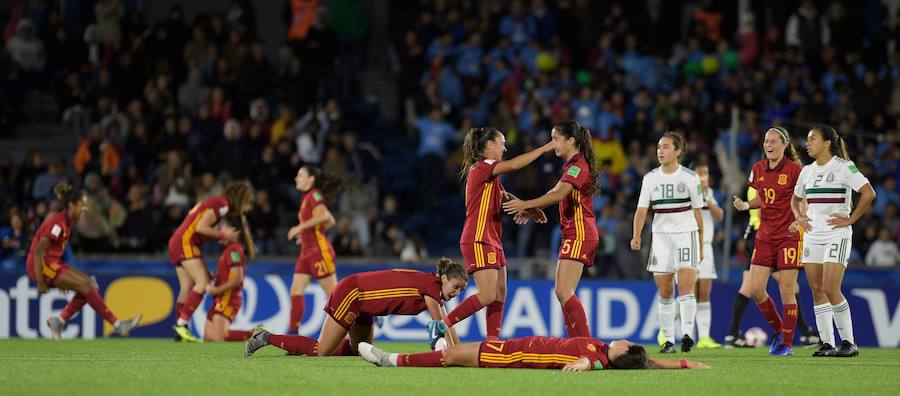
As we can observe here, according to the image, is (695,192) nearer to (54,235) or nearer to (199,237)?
(199,237)

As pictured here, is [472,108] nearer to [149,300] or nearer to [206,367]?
[149,300]

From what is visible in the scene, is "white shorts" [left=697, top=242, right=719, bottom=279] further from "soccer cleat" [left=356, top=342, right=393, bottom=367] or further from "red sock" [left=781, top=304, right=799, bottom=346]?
"soccer cleat" [left=356, top=342, right=393, bottom=367]

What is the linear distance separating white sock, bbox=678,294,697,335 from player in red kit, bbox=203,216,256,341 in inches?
214

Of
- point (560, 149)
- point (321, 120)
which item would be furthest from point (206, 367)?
point (321, 120)

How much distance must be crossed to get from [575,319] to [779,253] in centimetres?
292

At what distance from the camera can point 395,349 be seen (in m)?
15.8

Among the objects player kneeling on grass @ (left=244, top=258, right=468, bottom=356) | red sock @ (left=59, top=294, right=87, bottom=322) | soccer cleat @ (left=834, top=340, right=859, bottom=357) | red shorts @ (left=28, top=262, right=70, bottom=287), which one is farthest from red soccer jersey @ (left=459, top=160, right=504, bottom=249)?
red sock @ (left=59, top=294, right=87, bottom=322)

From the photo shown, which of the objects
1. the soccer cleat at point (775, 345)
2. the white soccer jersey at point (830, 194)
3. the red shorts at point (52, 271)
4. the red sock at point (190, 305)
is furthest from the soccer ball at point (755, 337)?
the red shorts at point (52, 271)

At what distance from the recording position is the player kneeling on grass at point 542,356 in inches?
401

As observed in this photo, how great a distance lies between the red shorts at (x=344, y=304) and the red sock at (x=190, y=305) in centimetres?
530

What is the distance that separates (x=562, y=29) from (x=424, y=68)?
8.97 feet

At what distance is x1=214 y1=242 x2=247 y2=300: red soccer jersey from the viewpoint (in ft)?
54.7

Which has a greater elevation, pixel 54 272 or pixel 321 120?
pixel 321 120

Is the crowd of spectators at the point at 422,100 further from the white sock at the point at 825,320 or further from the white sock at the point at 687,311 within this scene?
the white sock at the point at 825,320
